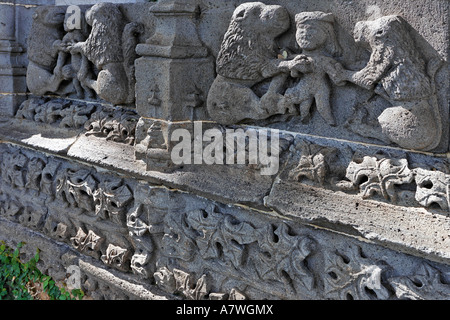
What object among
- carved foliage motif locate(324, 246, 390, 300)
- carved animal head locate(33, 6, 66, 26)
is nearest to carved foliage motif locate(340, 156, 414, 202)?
carved foliage motif locate(324, 246, 390, 300)

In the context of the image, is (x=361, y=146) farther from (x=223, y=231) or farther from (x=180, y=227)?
(x=180, y=227)

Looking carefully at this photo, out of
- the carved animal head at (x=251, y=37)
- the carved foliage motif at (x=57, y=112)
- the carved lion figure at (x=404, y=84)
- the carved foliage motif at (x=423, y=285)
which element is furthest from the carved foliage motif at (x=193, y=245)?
A: the carved animal head at (x=251, y=37)

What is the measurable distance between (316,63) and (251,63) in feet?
1.22

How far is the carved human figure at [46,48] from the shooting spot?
159 inches

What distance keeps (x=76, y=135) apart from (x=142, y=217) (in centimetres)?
91

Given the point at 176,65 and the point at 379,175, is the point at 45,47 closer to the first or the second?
the point at 176,65

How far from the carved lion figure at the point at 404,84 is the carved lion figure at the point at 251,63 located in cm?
51

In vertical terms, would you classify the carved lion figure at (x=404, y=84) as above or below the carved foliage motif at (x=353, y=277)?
above

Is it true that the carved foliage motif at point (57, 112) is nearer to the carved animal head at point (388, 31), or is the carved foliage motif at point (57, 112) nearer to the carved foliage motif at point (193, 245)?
the carved foliage motif at point (193, 245)

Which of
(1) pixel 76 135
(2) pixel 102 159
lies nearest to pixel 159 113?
(2) pixel 102 159

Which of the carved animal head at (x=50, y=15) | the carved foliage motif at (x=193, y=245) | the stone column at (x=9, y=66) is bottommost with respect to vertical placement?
the carved foliage motif at (x=193, y=245)

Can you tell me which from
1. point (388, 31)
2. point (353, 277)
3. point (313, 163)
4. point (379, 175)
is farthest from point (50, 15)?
point (353, 277)

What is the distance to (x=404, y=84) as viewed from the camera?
2273 millimetres

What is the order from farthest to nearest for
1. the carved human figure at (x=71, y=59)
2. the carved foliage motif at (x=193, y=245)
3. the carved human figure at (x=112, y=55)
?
1. the carved human figure at (x=71, y=59)
2. the carved human figure at (x=112, y=55)
3. the carved foliage motif at (x=193, y=245)
